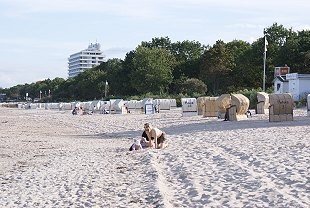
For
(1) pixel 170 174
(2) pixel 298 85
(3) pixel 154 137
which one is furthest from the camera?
(2) pixel 298 85

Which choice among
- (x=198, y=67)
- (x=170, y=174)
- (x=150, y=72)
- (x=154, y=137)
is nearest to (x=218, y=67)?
(x=198, y=67)

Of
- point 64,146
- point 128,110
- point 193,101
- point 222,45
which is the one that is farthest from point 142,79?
point 64,146

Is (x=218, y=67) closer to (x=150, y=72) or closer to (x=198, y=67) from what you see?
(x=198, y=67)

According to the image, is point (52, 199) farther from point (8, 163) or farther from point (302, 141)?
point (302, 141)

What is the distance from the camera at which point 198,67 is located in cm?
8656

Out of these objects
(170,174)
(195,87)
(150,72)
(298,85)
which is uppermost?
(150,72)

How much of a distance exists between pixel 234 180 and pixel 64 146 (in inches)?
431

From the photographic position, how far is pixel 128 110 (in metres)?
52.2

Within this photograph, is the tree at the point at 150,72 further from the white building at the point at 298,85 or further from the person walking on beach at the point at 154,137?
the person walking on beach at the point at 154,137

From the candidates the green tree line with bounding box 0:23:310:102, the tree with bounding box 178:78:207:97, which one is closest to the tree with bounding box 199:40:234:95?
the green tree line with bounding box 0:23:310:102

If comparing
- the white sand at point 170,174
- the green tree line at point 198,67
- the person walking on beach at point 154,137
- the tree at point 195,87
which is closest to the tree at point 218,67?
the green tree line at point 198,67

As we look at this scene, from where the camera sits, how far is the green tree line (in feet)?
211

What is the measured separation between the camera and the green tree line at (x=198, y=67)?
64438 millimetres

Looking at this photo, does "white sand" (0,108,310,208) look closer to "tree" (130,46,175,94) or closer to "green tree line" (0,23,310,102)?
"green tree line" (0,23,310,102)
